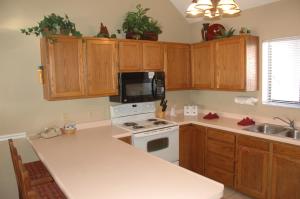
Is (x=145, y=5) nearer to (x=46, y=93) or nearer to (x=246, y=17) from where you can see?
(x=246, y=17)

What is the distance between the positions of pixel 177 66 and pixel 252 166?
1762mm

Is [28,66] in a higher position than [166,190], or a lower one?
higher

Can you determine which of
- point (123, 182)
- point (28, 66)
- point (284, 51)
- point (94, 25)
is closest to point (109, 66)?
point (94, 25)

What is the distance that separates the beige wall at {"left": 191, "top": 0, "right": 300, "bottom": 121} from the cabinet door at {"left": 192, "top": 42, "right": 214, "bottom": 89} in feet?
1.21

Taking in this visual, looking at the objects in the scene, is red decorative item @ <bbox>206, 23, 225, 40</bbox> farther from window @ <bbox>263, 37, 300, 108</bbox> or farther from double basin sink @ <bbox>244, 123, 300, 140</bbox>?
double basin sink @ <bbox>244, 123, 300, 140</bbox>

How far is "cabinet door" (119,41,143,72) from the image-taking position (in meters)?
3.24

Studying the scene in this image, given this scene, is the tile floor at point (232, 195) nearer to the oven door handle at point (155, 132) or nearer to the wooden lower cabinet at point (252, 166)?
the wooden lower cabinet at point (252, 166)

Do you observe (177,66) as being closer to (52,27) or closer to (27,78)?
(52,27)

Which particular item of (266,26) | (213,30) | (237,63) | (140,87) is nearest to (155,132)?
(140,87)

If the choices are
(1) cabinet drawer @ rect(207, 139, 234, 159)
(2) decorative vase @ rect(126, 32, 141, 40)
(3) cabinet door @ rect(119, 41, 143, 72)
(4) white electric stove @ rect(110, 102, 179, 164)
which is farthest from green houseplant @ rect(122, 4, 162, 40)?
(1) cabinet drawer @ rect(207, 139, 234, 159)

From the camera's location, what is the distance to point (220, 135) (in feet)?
10.8

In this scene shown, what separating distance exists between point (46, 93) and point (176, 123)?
1.72 m

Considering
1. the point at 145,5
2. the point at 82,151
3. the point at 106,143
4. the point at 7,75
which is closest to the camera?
the point at 82,151

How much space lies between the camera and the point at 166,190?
59.1 inches
